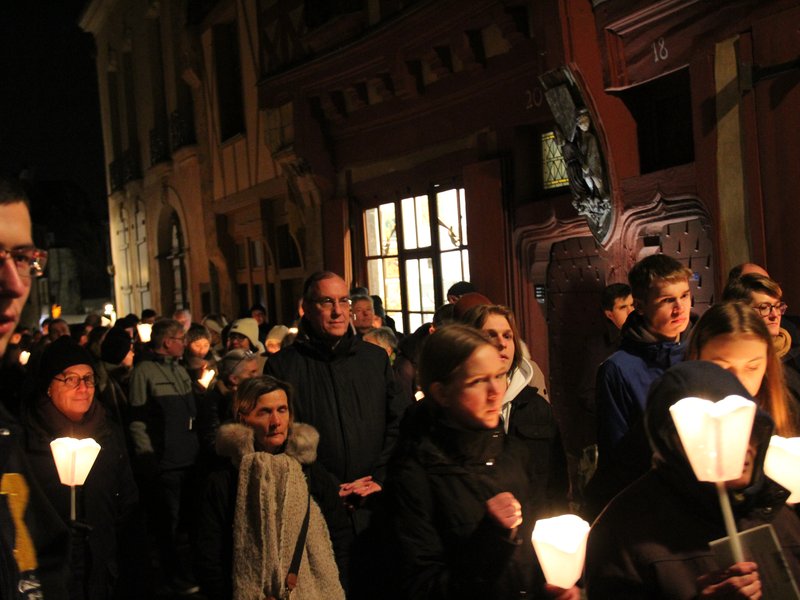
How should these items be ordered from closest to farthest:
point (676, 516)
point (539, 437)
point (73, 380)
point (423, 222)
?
point (676, 516), point (539, 437), point (73, 380), point (423, 222)

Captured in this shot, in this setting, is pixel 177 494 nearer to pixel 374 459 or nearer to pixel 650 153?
pixel 374 459

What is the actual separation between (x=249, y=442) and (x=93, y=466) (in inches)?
44.6

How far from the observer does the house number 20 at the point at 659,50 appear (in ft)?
22.0

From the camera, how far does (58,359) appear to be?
486cm

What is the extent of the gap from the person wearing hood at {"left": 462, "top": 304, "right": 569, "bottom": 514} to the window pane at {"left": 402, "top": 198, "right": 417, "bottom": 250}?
25.1 feet

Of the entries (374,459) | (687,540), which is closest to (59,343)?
(374,459)

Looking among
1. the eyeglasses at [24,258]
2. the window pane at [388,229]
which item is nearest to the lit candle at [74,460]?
the eyeglasses at [24,258]

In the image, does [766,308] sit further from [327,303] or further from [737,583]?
[737,583]

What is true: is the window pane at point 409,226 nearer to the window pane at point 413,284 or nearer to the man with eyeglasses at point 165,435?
the window pane at point 413,284

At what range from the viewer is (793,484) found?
228cm

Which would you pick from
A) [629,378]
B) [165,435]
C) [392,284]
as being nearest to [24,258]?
[629,378]

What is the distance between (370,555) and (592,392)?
63.8 inches

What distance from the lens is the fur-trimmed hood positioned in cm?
401

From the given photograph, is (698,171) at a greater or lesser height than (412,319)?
greater
